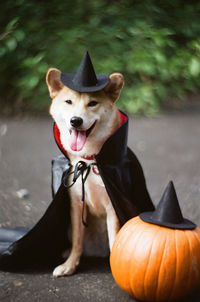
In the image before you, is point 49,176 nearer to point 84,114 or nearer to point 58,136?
point 58,136

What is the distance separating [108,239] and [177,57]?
4538 mm

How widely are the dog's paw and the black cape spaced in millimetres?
157

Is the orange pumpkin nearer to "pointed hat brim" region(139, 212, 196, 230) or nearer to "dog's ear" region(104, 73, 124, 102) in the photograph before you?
"pointed hat brim" region(139, 212, 196, 230)

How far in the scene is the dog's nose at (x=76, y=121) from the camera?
7.32 feet

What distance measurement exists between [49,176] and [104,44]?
8.32ft

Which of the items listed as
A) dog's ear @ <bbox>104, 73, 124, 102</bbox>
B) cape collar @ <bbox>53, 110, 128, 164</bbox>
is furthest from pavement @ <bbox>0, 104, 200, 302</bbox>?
dog's ear @ <bbox>104, 73, 124, 102</bbox>

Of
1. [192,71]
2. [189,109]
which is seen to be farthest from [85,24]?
[189,109]

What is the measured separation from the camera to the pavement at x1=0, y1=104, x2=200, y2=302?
2314mm

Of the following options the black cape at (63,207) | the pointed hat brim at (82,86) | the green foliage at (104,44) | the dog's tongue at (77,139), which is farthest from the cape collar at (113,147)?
the green foliage at (104,44)

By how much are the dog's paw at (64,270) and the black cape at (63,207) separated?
6.2 inches

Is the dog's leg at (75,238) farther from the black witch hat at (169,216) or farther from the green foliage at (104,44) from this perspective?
the green foliage at (104,44)

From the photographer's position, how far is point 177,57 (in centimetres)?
655

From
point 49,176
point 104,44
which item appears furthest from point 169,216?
point 104,44

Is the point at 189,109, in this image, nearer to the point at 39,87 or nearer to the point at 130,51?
the point at 130,51
